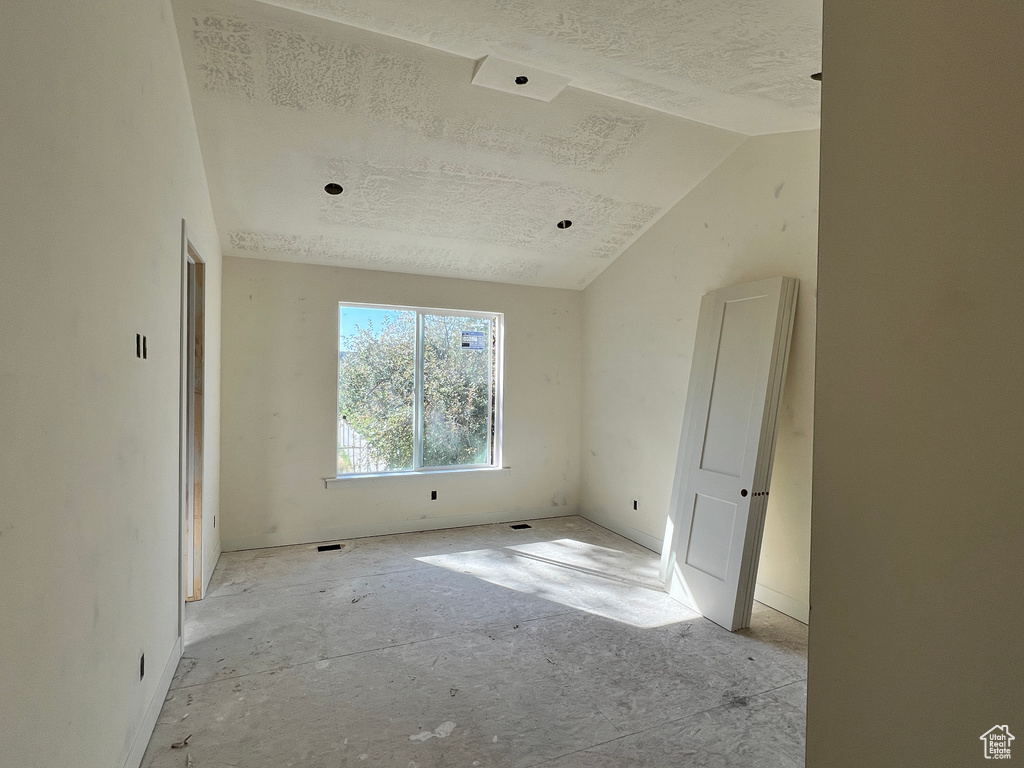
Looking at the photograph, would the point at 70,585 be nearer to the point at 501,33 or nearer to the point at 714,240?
the point at 501,33

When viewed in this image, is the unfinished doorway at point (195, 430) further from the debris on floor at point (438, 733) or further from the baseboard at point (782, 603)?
the baseboard at point (782, 603)

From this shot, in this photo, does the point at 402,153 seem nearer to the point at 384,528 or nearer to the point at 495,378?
the point at 495,378

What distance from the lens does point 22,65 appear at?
1178mm

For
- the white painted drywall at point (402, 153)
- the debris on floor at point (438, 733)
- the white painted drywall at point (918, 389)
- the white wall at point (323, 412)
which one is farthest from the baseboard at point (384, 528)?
the white painted drywall at point (918, 389)

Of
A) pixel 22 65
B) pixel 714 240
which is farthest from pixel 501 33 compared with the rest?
pixel 714 240

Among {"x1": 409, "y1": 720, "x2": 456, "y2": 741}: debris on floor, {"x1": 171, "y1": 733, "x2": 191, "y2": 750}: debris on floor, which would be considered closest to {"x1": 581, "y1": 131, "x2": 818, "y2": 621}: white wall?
{"x1": 409, "y1": 720, "x2": 456, "y2": 741}: debris on floor

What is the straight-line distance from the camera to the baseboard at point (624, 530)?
4.63 m

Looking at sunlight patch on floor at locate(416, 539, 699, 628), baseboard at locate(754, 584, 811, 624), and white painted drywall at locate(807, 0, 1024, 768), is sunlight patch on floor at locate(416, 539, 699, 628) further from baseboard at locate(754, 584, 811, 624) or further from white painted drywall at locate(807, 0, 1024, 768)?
white painted drywall at locate(807, 0, 1024, 768)

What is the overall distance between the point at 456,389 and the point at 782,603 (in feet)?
10.9

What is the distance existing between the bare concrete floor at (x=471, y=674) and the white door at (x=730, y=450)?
0.78ft

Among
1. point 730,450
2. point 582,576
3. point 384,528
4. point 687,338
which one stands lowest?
point 384,528

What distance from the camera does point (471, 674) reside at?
2.67 metres

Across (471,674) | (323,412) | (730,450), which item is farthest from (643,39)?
(323,412)

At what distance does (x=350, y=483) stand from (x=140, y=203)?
3.26m
